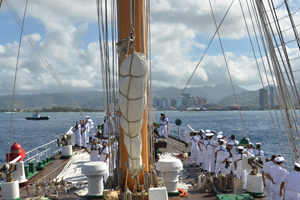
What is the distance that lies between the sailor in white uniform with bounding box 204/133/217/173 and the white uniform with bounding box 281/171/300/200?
14.6 feet

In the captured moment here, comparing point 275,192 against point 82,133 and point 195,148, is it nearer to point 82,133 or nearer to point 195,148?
point 195,148

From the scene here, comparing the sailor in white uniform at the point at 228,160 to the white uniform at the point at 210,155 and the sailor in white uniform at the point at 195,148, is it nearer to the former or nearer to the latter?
the white uniform at the point at 210,155

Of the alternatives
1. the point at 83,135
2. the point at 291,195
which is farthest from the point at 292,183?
the point at 83,135

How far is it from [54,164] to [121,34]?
27.7 feet

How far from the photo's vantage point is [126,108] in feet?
11.7

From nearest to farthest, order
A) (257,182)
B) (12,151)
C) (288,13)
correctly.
→ (288,13)
(257,182)
(12,151)

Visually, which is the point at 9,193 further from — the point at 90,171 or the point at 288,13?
the point at 288,13

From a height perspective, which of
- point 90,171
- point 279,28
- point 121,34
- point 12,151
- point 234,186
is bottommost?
point 234,186

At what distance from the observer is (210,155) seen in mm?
10289

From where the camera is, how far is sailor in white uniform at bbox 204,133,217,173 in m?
10.2

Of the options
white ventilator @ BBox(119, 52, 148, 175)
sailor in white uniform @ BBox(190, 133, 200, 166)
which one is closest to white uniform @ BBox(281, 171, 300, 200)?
white ventilator @ BBox(119, 52, 148, 175)

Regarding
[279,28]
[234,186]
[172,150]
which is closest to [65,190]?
[234,186]

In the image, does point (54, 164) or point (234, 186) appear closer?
point (234, 186)

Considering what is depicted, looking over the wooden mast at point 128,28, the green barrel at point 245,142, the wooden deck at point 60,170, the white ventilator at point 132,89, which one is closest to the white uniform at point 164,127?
the wooden deck at point 60,170
